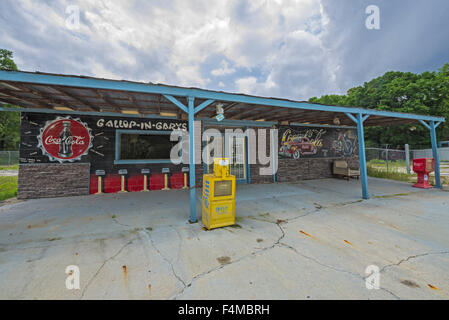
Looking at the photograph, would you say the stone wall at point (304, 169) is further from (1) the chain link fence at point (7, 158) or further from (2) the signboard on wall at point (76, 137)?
(1) the chain link fence at point (7, 158)

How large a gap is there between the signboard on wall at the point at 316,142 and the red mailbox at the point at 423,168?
3108 mm

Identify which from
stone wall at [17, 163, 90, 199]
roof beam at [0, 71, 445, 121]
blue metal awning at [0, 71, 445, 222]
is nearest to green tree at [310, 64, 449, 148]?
blue metal awning at [0, 71, 445, 222]

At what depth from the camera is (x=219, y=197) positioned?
141 inches

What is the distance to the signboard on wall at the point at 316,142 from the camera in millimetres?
8648

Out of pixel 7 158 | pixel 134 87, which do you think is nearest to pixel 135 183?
pixel 134 87

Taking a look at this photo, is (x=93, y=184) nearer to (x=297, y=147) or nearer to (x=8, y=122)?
(x=297, y=147)

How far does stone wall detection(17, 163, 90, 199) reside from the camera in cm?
573

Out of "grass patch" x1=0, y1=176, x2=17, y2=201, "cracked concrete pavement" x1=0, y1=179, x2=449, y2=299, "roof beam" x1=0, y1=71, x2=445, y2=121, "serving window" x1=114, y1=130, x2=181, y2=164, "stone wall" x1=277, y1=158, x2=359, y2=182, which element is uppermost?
"roof beam" x1=0, y1=71, x2=445, y2=121

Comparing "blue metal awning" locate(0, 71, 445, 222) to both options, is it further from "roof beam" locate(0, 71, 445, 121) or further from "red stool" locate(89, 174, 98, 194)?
"red stool" locate(89, 174, 98, 194)

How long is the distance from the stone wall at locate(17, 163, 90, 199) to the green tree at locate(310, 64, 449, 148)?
26174 millimetres

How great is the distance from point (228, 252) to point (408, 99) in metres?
29.2
